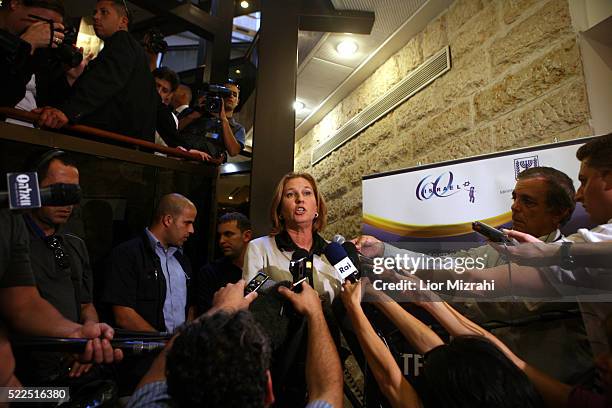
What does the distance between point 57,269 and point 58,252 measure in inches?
2.5

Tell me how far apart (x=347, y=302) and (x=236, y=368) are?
1.82 ft

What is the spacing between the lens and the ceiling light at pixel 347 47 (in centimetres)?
304

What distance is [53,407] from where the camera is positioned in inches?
44.3

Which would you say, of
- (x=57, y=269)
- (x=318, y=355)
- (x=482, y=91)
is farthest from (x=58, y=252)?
(x=482, y=91)

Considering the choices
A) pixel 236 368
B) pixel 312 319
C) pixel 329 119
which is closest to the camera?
pixel 236 368

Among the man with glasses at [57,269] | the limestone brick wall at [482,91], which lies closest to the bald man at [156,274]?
the man with glasses at [57,269]

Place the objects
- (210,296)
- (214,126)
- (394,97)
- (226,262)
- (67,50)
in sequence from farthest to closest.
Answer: (394,97) → (214,126) → (226,262) → (210,296) → (67,50)

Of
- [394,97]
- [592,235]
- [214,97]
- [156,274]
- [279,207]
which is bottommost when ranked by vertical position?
[156,274]

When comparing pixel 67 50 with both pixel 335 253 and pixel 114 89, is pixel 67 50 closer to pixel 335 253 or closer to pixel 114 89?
pixel 114 89

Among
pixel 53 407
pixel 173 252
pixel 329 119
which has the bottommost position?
pixel 53 407

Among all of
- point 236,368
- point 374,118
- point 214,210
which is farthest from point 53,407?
point 374,118

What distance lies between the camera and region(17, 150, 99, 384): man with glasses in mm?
1235

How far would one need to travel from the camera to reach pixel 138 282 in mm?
1719

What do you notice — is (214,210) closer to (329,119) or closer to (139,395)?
(139,395)
